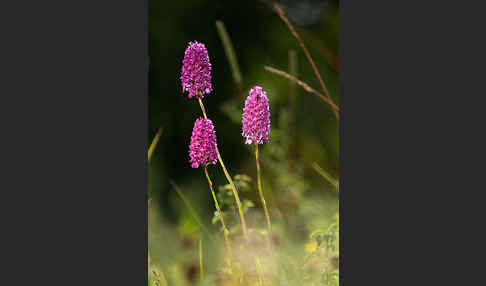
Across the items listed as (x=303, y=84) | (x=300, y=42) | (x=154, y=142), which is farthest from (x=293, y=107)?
(x=154, y=142)

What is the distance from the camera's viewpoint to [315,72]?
4391mm

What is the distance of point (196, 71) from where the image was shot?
417cm

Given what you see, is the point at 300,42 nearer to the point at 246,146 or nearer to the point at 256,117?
the point at 256,117

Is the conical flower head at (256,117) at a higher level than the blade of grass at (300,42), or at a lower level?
lower

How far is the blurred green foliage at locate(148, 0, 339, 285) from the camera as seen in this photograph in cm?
422

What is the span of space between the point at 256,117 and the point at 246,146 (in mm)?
257

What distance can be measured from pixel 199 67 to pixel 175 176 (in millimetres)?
832

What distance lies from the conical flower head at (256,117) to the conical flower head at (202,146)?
10.1 inches

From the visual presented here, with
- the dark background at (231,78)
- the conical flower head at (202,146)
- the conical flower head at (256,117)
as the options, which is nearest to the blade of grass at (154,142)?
the dark background at (231,78)

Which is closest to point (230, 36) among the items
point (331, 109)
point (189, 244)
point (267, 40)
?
point (267, 40)

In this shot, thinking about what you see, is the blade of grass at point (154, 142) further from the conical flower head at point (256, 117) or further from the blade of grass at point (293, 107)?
the blade of grass at point (293, 107)

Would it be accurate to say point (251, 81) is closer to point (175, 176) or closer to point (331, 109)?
point (331, 109)

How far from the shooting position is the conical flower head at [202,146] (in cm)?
409

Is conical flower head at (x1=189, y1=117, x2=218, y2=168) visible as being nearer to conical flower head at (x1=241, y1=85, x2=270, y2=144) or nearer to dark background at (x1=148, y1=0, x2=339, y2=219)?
dark background at (x1=148, y1=0, x2=339, y2=219)
